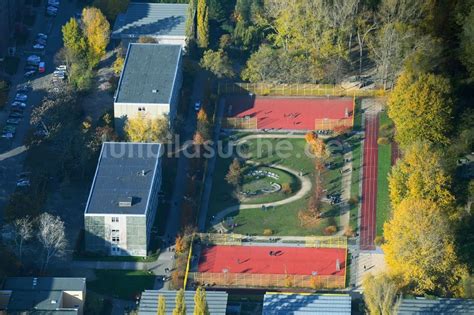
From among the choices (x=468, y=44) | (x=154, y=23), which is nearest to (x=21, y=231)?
(x=154, y=23)

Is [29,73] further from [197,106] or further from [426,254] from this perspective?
[426,254]

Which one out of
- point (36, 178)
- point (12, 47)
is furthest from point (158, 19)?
point (36, 178)

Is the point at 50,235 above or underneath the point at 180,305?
above

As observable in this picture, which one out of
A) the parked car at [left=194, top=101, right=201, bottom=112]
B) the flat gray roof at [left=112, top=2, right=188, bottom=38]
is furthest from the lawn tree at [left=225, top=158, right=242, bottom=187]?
the flat gray roof at [left=112, top=2, right=188, bottom=38]

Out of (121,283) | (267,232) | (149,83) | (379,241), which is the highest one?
(149,83)

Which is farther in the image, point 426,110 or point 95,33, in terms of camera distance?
point 95,33

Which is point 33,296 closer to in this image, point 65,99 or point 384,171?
point 65,99
